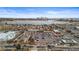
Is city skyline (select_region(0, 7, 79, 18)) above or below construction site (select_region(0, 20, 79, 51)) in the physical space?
above

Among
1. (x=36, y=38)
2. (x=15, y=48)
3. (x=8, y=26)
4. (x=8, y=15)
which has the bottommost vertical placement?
(x=15, y=48)

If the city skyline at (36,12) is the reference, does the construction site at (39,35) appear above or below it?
below

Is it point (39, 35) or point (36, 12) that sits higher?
point (36, 12)
